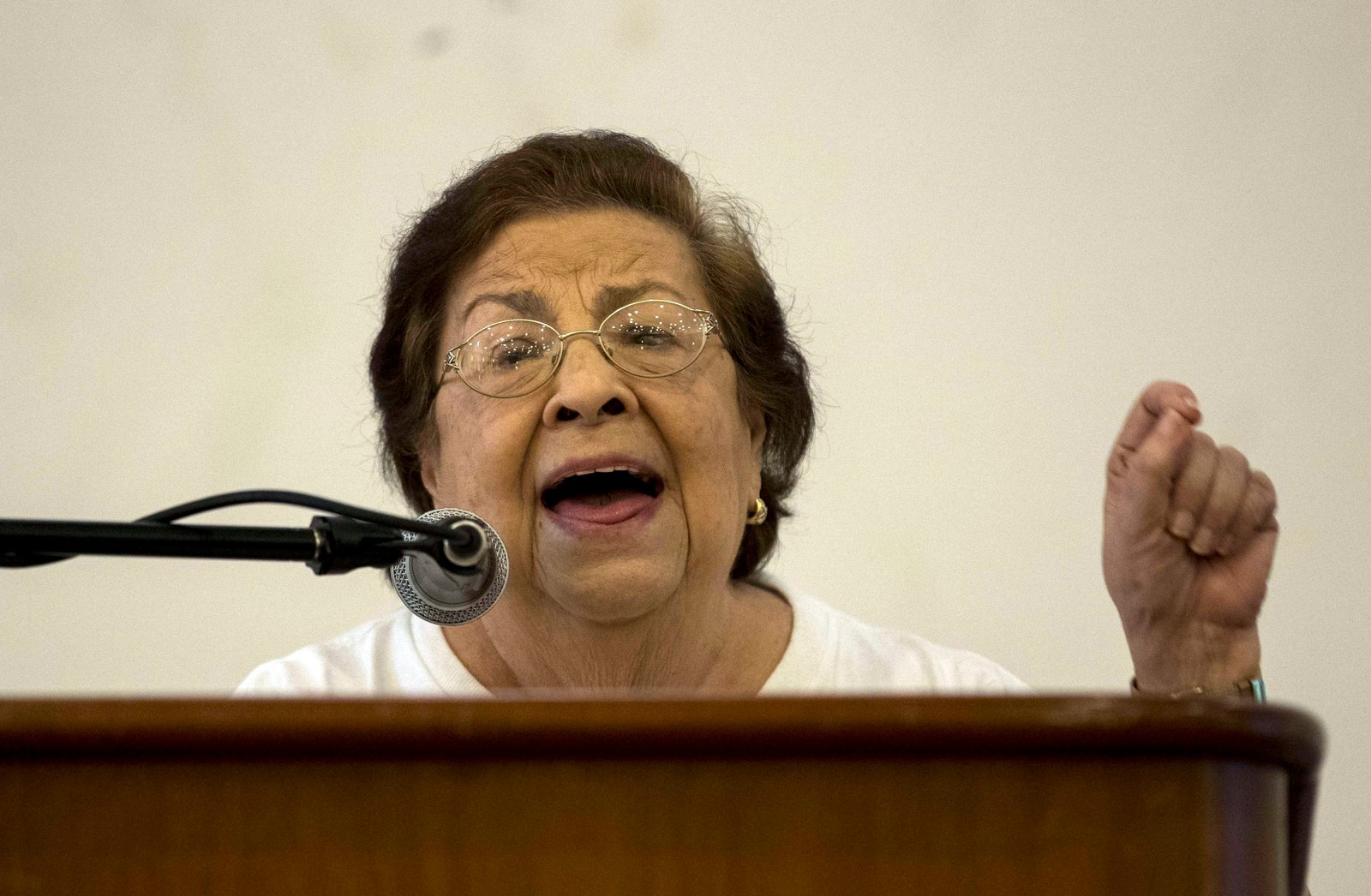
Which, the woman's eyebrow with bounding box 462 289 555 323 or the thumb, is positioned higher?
the woman's eyebrow with bounding box 462 289 555 323

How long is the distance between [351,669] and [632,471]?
1.97 feet

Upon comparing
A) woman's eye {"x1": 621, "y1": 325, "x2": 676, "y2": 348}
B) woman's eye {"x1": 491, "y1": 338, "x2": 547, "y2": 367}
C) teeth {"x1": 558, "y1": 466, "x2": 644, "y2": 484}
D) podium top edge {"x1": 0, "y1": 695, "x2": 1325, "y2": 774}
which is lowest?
podium top edge {"x1": 0, "y1": 695, "x2": 1325, "y2": 774}

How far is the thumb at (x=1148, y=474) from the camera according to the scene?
4.86 feet

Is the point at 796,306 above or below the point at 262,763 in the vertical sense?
above

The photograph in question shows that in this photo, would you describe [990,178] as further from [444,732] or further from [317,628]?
[444,732]

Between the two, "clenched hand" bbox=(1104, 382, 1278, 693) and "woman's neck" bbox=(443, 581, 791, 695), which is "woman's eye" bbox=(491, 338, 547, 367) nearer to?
"woman's neck" bbox=(443, 581, 791, 695)

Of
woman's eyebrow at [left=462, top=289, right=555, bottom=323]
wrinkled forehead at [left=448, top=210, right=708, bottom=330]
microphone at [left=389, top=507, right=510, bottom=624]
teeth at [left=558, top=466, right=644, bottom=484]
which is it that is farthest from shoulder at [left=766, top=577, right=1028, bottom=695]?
microphone at [left=389, top=507, right=510, bottom=624]

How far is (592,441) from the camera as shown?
1.82 meters

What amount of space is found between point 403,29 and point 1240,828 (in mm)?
2406

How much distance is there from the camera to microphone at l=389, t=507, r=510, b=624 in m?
1.09

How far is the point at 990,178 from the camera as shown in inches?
106

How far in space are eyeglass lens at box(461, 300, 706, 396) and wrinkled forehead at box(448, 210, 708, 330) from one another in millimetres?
26

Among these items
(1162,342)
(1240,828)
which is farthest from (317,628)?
(1240,828)

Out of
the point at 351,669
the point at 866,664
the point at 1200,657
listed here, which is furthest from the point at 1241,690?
the point at 351,669
